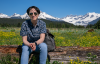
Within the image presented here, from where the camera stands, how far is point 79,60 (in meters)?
3.08

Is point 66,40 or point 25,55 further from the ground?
point 66,40

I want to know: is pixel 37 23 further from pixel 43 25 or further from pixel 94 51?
pixel 94 51

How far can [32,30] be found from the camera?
2.97 meters

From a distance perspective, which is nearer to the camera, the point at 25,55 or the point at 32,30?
the point at 25,55

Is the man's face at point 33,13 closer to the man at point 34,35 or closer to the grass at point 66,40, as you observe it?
the man at point 34,35

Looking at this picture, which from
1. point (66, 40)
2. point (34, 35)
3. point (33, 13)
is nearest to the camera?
point (33, 13)

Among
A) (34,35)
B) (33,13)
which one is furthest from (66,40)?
(33,13)

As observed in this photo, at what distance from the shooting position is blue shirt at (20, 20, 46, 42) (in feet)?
9.55

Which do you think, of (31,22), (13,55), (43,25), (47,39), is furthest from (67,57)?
(13,55)

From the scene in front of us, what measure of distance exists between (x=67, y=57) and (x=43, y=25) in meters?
1.43

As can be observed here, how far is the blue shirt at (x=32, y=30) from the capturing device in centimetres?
291

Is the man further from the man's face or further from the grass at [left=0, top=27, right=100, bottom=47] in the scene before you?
the grass at [left=0, top=27, right=100, bottom=47]

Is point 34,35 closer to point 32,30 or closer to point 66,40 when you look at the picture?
point 32,30

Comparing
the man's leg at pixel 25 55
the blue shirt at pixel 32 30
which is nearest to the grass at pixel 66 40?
the blue shirt at pixel 32 30
